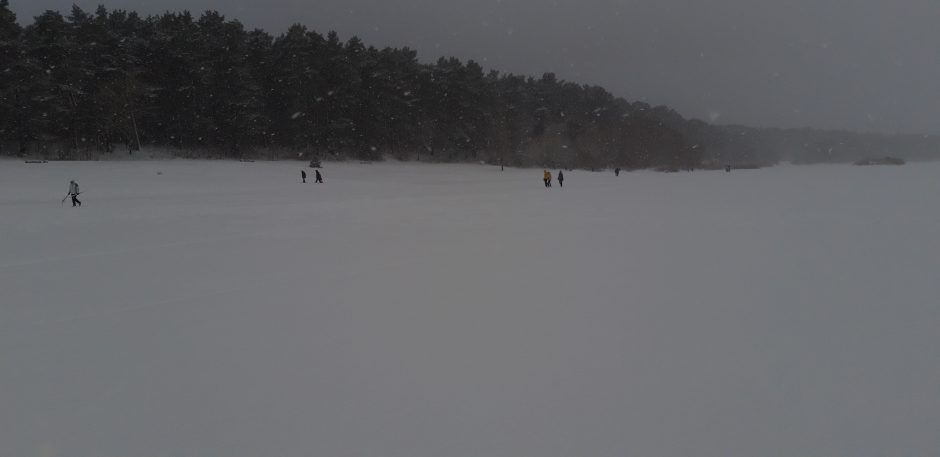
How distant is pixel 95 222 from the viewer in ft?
55.3

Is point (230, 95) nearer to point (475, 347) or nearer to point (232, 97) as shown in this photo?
point (232, 97)

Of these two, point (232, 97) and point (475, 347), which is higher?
Answer: point (232, 97)

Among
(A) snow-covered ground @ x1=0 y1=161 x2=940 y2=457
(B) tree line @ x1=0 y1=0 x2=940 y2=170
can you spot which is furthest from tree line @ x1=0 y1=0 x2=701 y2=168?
(A) snow-covered ground @ x1=0 y1=161 x2=940 y2=457

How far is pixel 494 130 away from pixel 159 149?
4896 cm

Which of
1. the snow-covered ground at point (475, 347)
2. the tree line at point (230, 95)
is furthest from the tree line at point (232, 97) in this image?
the snow-covered ground at point (475, 347)

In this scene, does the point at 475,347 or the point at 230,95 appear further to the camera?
the point at 230,95

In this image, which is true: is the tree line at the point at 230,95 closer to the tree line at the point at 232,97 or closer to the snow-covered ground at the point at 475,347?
the tree line at the point at 232,97

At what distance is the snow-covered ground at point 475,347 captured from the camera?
399cm

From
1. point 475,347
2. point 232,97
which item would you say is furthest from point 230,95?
point 475,347

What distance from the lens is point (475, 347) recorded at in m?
5.58

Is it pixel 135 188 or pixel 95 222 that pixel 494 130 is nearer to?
pixel 135 188

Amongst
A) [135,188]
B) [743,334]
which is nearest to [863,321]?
[743,334]

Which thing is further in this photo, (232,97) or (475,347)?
(232,97)

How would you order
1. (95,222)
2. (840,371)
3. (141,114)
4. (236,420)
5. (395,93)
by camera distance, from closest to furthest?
(236,420)
(840,371)
(95,222)
(141,114)
(395,93)
